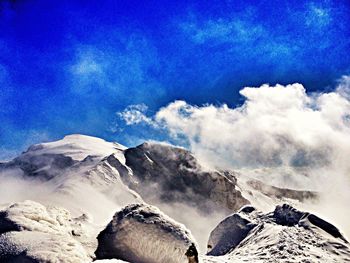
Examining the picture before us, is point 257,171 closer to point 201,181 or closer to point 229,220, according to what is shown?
point 201,181

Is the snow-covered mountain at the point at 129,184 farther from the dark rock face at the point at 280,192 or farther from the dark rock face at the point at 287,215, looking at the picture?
the dark rock face at the point at 287,215

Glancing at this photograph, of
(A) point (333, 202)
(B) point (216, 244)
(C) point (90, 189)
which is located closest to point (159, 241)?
(B) point (216, 244)

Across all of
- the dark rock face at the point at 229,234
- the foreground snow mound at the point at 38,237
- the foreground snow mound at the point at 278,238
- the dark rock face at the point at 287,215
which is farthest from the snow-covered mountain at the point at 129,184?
the foreground snow mound at the point at 38,237

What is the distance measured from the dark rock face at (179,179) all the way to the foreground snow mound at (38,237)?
1375 centimetres

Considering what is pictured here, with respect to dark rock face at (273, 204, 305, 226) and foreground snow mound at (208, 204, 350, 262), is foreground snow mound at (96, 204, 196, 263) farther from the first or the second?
dark rock face at (273, 204, 305, 226)

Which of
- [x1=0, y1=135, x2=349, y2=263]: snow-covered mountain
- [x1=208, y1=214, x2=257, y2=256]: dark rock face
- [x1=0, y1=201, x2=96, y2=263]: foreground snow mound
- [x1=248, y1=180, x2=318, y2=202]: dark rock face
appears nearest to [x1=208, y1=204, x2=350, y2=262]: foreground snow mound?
[x1=208, y1=214, x2=257, y2=256]: dark rock face

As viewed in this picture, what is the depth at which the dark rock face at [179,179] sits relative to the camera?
19.1 m

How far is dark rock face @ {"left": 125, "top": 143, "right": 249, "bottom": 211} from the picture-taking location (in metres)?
19.1

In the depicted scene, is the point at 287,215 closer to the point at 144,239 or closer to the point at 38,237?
the point at 144,239

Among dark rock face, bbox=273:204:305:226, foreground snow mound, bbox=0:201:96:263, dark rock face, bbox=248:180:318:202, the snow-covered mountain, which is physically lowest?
foreground snow mound, bbox=0:201:96:263

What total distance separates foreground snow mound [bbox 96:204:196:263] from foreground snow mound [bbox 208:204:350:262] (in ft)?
4.26

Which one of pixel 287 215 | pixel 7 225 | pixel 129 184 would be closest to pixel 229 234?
pixel 287 215

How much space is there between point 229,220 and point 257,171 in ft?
78.5

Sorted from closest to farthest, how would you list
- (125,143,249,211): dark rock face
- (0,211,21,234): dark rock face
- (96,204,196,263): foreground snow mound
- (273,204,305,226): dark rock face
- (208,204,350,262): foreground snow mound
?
(0,211,21,234): dark rock face → (96,204,196,263): foreground snow mound → (208,204,350,262): foreground snow mound → (273,204,305,226): dark rock face → (125,143,249,211): dark rock face
